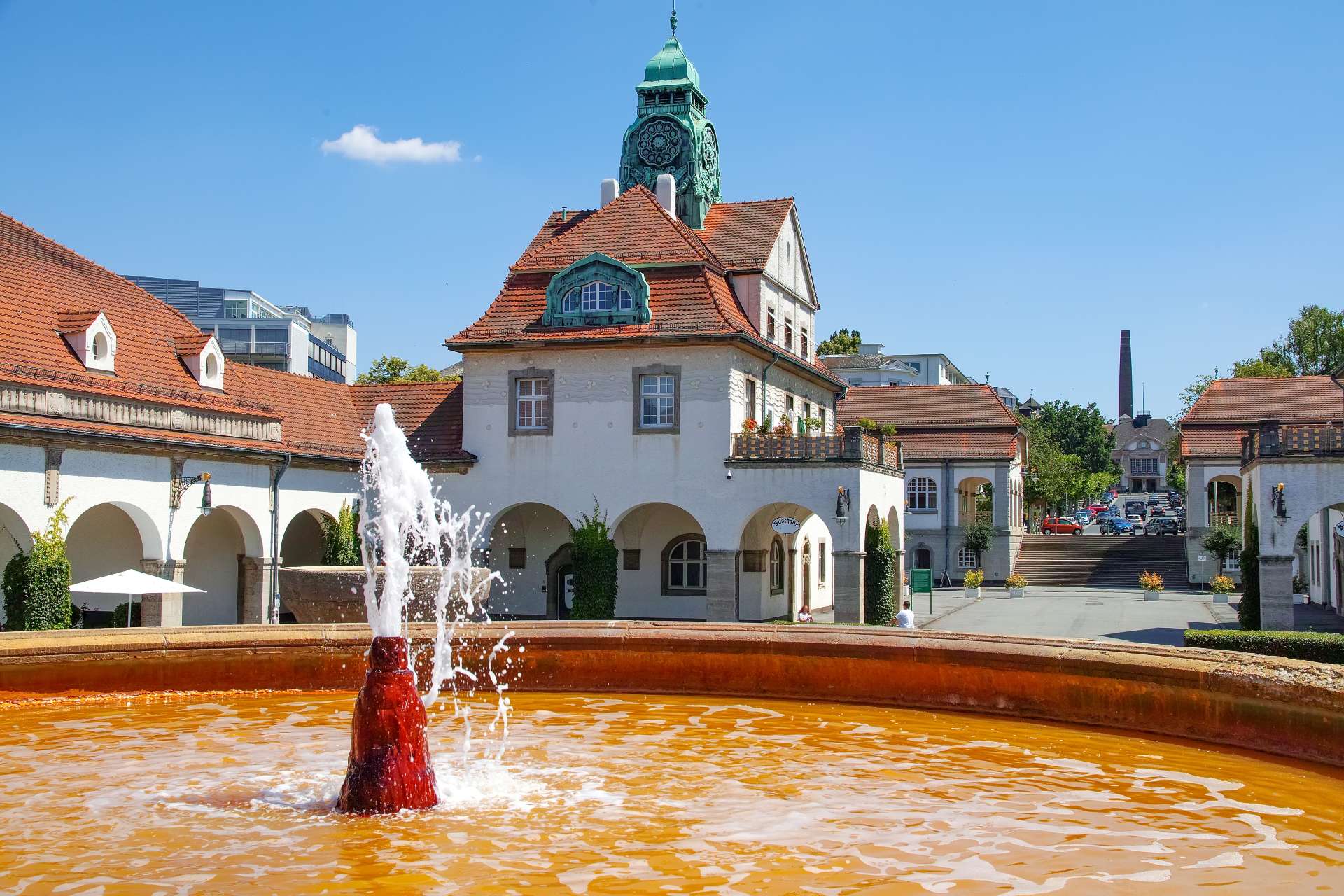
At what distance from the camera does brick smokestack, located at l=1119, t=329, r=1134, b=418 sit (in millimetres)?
170250

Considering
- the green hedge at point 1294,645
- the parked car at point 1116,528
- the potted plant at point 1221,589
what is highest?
the parked car at point 1116,528

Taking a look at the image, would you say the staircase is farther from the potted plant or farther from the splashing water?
the splashing water

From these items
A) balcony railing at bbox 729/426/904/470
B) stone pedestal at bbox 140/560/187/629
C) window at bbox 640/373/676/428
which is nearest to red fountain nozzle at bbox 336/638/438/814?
stone pedestal at bbox 140/560/187/629

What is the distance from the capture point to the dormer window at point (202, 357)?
2961 cm

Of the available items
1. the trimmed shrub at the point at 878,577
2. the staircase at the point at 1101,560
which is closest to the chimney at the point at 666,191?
the trimmed shrub at the point at 878,577

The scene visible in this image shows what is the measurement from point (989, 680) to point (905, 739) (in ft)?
4.58

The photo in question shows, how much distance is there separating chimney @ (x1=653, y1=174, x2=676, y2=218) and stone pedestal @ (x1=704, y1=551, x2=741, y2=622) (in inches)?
469

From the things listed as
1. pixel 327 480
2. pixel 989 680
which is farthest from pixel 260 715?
pixel 327 480

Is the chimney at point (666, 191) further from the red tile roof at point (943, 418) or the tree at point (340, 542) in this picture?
the red tile roof at point (943, 418)

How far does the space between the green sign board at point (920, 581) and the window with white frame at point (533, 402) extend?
11.6 metres

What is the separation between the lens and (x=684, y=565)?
35.8m

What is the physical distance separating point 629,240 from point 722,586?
995 cm

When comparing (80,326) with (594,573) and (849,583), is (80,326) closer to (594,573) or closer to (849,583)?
(594,573)

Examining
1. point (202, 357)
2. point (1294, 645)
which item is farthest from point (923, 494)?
point (1294, 645)
